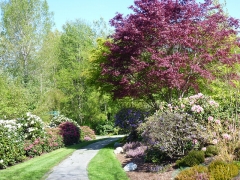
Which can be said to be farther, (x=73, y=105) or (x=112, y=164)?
(x=73, y=105)

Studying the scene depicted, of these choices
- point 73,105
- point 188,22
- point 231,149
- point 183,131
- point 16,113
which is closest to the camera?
point 231,149

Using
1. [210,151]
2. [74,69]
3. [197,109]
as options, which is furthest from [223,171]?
[74,69]

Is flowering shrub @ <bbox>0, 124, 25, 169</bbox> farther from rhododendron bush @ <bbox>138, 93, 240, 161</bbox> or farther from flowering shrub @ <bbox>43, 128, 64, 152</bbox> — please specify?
rhododendron bush @ <bbox>138, 93, 240, 161</bbox>

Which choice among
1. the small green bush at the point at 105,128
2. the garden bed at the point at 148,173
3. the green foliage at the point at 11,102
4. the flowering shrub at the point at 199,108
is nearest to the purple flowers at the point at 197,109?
the flowering shrub at the point at 199,108

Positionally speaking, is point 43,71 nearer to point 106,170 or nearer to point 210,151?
point 106,170

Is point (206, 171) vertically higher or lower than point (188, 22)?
lower

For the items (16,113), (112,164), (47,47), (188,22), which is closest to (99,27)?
(47,47)

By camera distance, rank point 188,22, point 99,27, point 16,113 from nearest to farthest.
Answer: point 188,22 < point 16,113 < point 99,27

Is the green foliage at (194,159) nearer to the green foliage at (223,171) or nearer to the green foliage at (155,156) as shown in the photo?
the green foliage at (223,171)

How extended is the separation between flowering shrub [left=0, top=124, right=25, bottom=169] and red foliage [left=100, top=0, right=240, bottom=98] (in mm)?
4960

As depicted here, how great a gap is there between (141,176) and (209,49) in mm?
7445

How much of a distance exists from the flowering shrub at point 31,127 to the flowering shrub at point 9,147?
207cm

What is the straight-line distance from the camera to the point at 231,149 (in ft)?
25.4

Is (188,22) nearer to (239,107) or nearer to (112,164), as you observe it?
(239,107)
